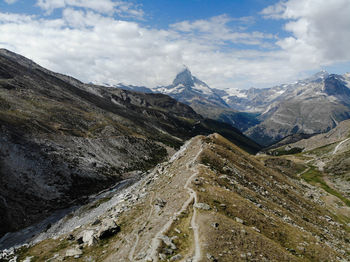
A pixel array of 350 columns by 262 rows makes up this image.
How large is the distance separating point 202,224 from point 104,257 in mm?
11565

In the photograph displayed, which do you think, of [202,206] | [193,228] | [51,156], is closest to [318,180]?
[51,156]

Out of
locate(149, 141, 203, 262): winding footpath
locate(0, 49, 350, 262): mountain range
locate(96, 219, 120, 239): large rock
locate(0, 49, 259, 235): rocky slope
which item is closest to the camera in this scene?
locate(149, 141, 203, 262): winding footpath

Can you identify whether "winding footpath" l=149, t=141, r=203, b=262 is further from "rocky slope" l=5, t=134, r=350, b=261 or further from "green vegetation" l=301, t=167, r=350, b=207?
"green vegetation" l=301, t=167, r=350, b=207

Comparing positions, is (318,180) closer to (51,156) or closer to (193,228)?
(51,156)

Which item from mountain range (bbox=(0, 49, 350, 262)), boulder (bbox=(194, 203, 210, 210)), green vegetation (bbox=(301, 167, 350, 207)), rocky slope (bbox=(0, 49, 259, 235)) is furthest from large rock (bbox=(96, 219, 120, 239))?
green vegetation (bbox=(301, 167, 350, 207))

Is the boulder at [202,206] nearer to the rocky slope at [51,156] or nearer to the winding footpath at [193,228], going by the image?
the winding footpath at [193,228]

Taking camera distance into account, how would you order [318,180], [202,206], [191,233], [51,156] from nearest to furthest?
1. [191,233]
2. [202,206]
3. [51,156]
4. [318,180]

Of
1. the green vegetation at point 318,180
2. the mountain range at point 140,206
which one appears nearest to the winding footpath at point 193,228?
the mountain range at point 140,206

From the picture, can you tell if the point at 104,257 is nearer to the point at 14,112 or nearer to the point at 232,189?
the point at 232,189

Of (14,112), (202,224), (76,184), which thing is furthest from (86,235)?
(14,112)

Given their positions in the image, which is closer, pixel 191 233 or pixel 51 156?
pixel 191 233

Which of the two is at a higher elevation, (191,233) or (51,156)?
(51,156)

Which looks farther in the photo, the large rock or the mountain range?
the large rock

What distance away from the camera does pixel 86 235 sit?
33.3 metres
